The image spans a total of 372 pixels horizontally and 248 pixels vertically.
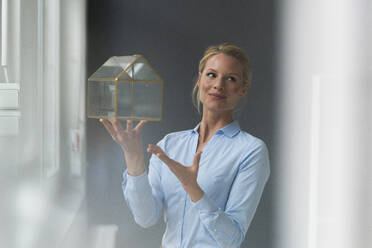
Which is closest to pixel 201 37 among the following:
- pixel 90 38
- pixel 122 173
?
pixel 90 38

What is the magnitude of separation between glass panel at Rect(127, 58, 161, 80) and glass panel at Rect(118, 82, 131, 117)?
3cm

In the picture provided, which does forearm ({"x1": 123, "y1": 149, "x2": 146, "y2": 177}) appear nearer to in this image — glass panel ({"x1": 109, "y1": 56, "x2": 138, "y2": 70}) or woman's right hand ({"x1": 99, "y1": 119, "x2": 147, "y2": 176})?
woman's right hand ({"x1": 99, "y1": 119, "x2": 147, "y2": 176})

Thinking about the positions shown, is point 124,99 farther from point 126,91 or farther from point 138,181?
point 138,181

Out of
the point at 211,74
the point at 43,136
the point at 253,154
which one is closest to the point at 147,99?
the point at 211,74

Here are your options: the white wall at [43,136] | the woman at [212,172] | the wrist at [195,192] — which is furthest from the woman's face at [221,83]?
the white wall at [43,136]

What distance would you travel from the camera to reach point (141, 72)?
0.99m

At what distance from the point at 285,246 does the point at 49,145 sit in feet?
2.34

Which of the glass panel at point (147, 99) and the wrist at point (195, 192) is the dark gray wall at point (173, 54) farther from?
the wrist at point (195, 192)

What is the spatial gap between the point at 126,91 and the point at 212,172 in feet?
0.87

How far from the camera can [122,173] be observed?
Answer: 121 cm

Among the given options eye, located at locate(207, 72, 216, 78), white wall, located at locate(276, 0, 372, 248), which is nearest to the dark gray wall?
white wall, located at locate(276, 0, 372, 248)

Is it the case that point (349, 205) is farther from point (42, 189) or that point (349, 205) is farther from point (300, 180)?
point (42, 189)

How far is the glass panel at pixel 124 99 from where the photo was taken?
3.14ft

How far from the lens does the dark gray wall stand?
116cm
